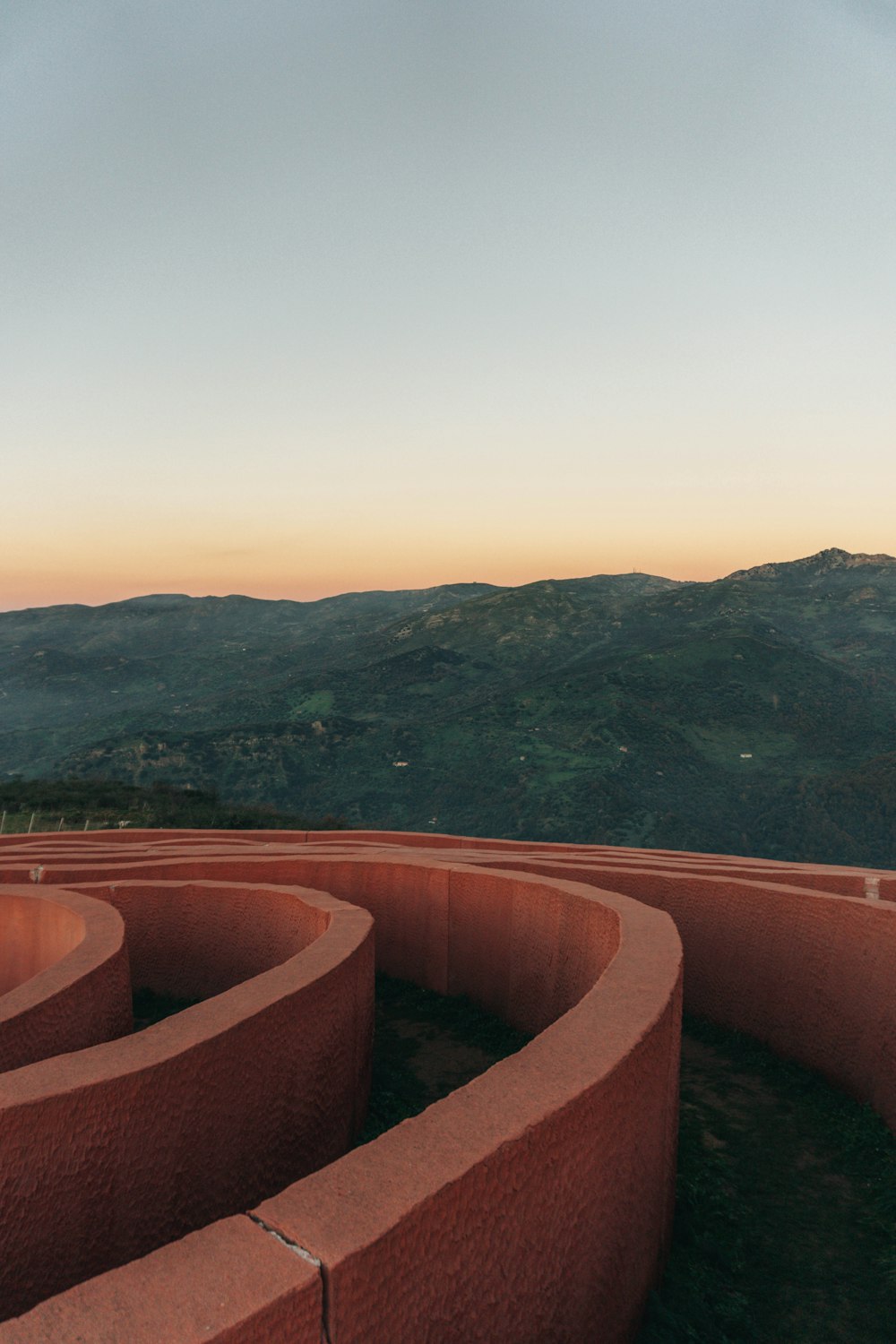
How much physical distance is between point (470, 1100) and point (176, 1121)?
2.37 metres

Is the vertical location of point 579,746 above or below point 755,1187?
below

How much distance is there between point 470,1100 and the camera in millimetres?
5023

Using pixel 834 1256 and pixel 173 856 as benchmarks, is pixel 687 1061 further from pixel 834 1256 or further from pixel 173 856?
pixel 173 856

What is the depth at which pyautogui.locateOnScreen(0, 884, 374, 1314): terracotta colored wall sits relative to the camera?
5.17 metres

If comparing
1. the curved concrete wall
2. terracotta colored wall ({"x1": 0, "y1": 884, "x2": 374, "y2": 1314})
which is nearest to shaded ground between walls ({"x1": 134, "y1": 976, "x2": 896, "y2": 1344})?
terracotta colored wall ({"x1": 0, "y1": 884, "x2": 374, "y2": 1314})

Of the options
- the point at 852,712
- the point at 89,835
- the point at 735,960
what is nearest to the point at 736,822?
the point at 852,712

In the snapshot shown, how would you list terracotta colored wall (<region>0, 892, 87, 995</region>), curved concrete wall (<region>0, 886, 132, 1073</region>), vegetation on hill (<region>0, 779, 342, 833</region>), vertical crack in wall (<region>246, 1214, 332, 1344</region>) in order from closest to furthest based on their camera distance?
vertical crack in wall (<region>246, 1214, 332, 1344</region>), curved concrete wall (<region>0, 886, 132, 1073</region>), terracotta colored wall (<region>0, 892, 87, 995</region>), vegetation on hill (<region>0, 779, 342, 833</region>)

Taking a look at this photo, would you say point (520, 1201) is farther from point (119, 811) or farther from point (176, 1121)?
point (119, 811)

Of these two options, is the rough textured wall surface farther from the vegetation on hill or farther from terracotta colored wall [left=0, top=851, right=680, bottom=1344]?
the vegetation on hill

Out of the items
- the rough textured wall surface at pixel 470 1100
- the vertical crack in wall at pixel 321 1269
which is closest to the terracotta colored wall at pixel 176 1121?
the rough textured wall surface at pixel 470 1100

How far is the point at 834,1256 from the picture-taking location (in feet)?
22.8

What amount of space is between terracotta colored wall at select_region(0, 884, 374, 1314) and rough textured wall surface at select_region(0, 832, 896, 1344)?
29 mm

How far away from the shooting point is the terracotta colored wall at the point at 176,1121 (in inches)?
204

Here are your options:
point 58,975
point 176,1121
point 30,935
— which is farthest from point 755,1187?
point 30,935
